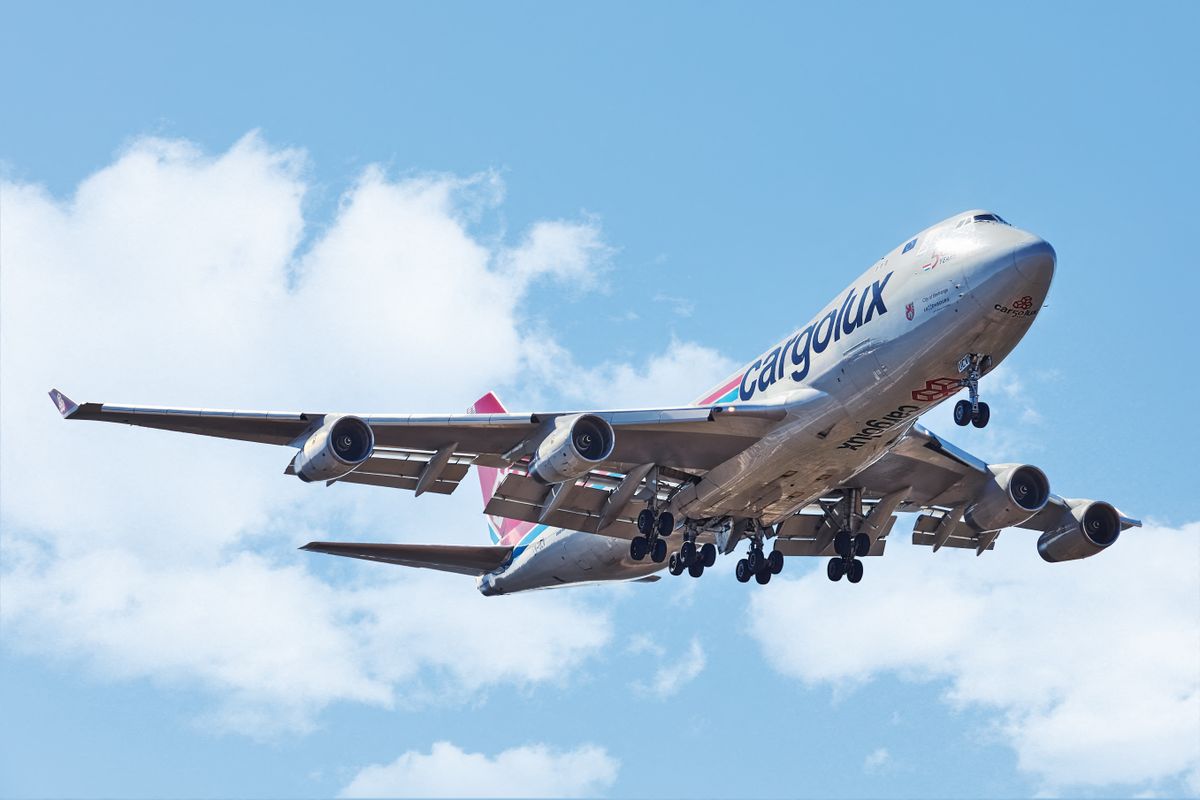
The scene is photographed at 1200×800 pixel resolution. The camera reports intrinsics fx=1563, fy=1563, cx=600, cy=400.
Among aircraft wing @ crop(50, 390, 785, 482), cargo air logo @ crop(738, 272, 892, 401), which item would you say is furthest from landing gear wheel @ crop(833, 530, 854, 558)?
cargo air logo @ crop(738, 272, 892, 401)

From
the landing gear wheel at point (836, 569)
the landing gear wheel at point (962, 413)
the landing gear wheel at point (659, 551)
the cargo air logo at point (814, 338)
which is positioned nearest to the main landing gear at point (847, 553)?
the landing gear wheel at point (836, 569)

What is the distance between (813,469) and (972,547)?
11.8 m

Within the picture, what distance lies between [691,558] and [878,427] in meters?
7.63

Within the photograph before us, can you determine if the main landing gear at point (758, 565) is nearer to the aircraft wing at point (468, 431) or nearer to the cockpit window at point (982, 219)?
the aircraft wing at point (468, 431)

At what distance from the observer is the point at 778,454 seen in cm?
3631

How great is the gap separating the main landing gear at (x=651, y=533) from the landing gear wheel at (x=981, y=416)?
8.92 m

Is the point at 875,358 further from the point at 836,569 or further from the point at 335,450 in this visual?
the point at 335,450

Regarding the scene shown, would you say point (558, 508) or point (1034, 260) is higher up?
point (558, 508)

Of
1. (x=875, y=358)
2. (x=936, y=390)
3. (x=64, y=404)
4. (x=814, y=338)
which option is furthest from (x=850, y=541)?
(x=64, y=404)

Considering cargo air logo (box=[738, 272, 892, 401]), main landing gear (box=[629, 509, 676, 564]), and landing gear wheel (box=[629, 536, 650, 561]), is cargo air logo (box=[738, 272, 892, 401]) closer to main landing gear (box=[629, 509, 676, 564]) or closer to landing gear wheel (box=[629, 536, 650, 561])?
main landing gear (box=[629, 509, 676, 564])

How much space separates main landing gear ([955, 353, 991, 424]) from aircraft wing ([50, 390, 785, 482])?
4.22 m

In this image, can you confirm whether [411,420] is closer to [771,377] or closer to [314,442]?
[314,442]

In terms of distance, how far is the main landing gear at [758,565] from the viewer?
41312mm

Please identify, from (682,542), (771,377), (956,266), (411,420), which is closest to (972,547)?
(682,542)
